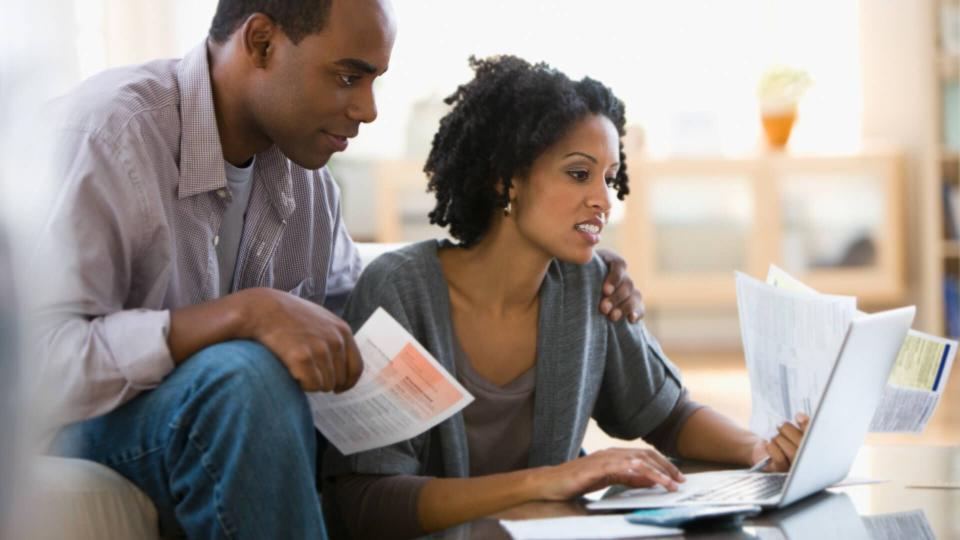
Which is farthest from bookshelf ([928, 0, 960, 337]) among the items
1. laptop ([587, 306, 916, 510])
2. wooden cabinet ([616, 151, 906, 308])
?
laptop ([587, 306, 916, 510])

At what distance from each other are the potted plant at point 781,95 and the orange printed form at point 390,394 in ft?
13.0

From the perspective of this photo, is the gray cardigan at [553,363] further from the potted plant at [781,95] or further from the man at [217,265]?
the potted plant at [781,95]

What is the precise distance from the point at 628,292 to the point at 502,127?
299 mm

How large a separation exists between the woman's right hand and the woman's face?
0.42 m

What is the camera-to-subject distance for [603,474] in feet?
A: 4.75

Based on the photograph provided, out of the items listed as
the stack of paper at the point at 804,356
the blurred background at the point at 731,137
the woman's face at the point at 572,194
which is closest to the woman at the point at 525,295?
the woman's face at the point at 572,194

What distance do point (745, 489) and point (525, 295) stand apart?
51cm

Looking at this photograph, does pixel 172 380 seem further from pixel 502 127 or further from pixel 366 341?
pixel 502 127

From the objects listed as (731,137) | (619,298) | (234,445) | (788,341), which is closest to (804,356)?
(788,341)

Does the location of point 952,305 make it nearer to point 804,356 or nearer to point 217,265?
point 804,356

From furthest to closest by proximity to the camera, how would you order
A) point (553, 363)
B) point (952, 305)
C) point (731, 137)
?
1. point (731, 137)
2. point (952, 305)
3. point (553, 363)

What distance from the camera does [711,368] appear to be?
509 centimetres

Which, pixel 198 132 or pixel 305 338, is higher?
pixel 198 132

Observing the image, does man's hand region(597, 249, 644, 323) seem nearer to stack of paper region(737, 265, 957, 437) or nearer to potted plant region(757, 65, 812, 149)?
stack of paper region(737, 265, 957, 437)
